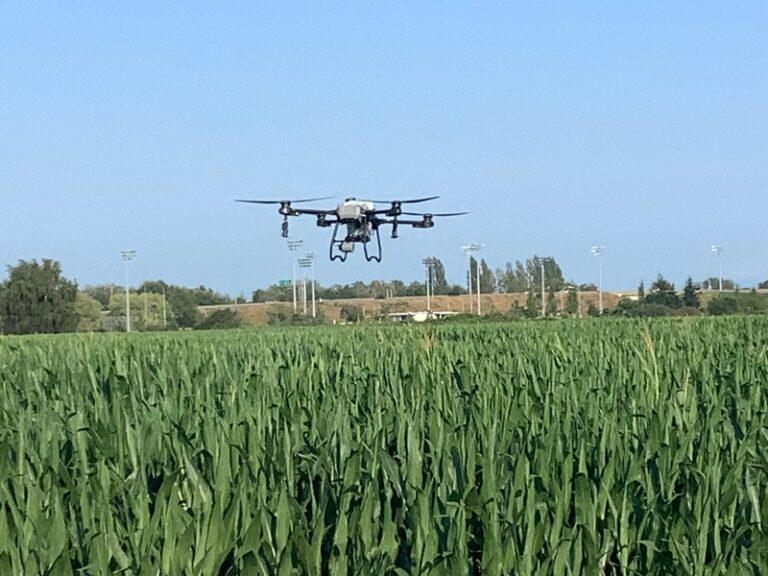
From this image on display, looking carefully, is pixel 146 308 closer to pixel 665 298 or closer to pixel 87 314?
pixel 87 314

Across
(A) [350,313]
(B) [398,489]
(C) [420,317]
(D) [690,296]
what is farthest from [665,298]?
(B) [398,489]

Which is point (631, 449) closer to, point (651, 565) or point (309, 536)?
point (651, 565)

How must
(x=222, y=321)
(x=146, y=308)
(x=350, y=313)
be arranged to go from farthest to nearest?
(x=146, y=308)
(x=350, y=313)
(x=222, y=321)

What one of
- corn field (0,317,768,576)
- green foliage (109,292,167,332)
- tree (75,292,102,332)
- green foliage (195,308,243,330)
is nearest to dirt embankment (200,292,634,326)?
green foliage (109,292,167,332)

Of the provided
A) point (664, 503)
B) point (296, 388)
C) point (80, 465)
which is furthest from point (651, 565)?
point (296, 388)

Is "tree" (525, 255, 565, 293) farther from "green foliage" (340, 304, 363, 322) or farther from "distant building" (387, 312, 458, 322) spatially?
"distant building" (387, 312, 458, 322)

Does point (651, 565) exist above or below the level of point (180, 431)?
below
